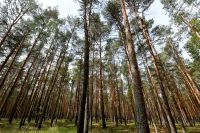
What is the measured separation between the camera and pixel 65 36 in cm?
2141

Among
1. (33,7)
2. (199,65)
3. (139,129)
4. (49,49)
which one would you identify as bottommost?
(139,129)

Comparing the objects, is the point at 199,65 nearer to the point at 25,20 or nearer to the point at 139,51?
the point at 139,51

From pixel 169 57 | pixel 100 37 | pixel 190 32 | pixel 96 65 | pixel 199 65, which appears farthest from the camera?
pixel 169 57

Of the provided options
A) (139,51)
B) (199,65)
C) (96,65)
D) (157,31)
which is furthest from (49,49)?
(199,65)

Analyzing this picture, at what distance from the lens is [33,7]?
61.2 feet

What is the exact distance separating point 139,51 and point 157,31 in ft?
9.78

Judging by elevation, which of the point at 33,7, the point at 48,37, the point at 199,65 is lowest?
the point at 199,65

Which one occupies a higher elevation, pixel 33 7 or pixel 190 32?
pixel 33 7

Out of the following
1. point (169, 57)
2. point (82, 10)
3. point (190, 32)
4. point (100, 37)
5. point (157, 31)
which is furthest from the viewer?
point (169, 57)

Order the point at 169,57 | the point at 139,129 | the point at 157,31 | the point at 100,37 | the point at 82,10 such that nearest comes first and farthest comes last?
the point at 139,129 < the point at 82,10 < the point at 157,31 < the point at 100,37 < the point at 169,57

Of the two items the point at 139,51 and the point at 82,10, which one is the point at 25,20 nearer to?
the point at 82,10

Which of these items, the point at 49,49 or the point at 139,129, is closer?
the point at 139,129

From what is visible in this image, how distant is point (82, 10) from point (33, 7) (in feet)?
24.6

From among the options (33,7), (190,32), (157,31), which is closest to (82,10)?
(33,7)
